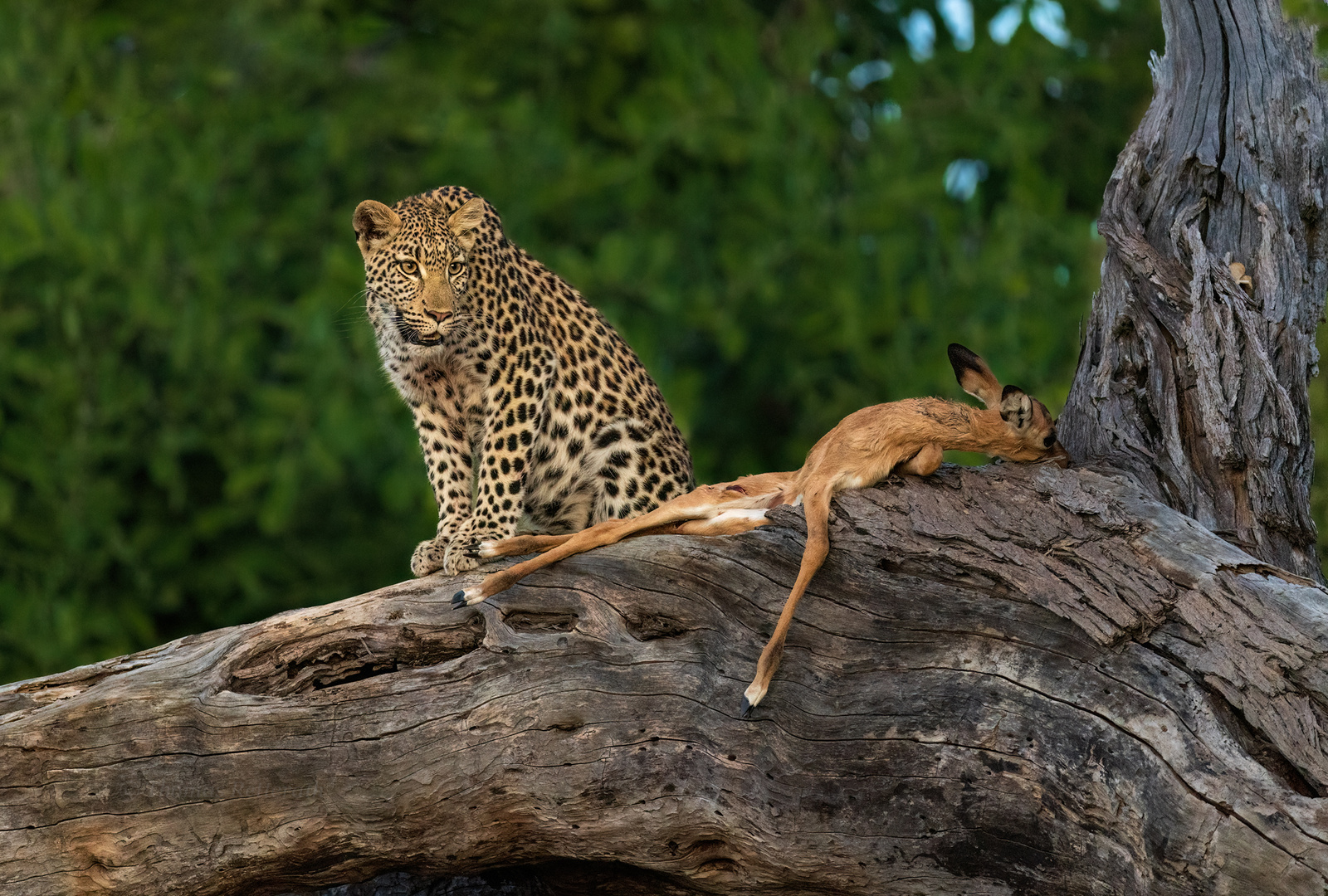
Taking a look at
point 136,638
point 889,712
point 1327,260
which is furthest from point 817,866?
point 136,638

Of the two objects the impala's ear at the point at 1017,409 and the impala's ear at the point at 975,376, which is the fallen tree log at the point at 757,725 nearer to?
the impala's ear at the point at 1017,409

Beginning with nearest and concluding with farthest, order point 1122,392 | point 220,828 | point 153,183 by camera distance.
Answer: point 220,828
point 1122,392
point 153,183

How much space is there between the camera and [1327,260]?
20.0ft

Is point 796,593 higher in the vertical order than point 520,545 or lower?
lower

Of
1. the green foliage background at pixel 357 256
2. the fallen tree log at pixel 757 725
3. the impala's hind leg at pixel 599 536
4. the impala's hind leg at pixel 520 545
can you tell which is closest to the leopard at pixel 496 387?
the impala's hind leg at pixel 520 545

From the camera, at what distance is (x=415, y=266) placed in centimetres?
577

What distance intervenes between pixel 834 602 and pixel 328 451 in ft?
25.9

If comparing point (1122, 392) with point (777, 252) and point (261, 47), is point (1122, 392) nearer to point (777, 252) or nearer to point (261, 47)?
point (777, 252)

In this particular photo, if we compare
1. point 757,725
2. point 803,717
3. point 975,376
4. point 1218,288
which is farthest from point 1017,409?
point 757,725

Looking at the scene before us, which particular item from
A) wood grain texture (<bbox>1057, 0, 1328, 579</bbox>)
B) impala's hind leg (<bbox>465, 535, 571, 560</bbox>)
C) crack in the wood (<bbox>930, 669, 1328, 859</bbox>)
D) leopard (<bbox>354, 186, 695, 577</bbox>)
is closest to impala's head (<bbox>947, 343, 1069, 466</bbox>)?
wood grain texture (<bbox>1057, 0, 1328, 579</bbox>)

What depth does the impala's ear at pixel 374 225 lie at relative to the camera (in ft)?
→ 19.0

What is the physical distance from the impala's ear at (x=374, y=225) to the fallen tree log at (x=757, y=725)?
1.47 m

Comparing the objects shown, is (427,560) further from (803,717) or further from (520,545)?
(803,717)

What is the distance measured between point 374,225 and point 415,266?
272mm
